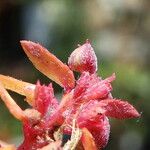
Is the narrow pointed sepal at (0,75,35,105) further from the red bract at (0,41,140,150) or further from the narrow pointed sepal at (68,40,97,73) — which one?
the narrow pointed sepal at (68,40,97,73)

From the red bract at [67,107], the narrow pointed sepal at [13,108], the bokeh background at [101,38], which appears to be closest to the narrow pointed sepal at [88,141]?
the red bract at [67,107]

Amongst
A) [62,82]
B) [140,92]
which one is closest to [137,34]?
[140,92]

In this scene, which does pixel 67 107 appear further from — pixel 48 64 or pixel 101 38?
pixel 101 38

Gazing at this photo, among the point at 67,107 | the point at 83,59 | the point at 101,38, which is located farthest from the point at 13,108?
the point at 101,38

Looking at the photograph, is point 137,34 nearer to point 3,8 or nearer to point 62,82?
point 3,8

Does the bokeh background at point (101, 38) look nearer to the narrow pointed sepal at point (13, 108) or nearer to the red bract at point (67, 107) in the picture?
the red bract at point (67, 107)

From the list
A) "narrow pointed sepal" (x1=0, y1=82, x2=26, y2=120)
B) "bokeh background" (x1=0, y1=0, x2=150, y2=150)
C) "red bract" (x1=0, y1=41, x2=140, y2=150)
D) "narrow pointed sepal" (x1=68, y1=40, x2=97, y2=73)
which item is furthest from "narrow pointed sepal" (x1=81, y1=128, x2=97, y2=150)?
"bokeh background" (x1=0, y1=0, x2=150, y2=150)

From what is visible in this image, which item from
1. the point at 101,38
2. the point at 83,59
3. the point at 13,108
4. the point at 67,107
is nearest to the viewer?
the point at 13,108

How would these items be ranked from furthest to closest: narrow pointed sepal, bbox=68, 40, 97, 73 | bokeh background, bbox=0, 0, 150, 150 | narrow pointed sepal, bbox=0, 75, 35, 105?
bokeh background, bbox=0, 0, 150, 150
narrow pointed sepal, bbox=68, 40, 97, 73
narrow pointed sepal, bbox=0, 75, 35, 105
